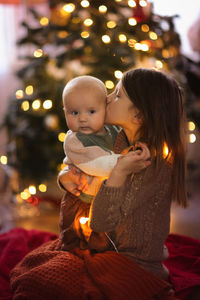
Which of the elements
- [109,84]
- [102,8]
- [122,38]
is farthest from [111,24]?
[109,84]

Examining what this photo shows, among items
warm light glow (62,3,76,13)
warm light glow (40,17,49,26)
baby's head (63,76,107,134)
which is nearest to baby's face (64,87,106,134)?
baby's head (63,76,107,134)

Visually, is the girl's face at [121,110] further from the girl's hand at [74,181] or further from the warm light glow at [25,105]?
the warm light glow at [25,105]

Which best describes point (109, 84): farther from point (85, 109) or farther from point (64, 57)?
point (85, 109)

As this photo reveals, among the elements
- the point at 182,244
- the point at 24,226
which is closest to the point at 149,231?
the point at 182,244

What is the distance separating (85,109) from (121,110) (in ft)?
0.40

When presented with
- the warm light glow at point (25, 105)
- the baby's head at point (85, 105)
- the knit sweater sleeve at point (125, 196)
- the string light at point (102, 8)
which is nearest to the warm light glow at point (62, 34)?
the string light at point (102, 8)

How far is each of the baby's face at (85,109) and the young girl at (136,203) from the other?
39 millimetres

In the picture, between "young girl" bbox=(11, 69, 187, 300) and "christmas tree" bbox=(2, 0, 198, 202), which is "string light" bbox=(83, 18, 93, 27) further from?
"young girl" bbox=(11, 69, 187, 300)

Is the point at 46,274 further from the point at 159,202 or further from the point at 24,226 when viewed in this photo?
the point at 24,226

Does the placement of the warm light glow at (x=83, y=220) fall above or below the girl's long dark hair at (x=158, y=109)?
below

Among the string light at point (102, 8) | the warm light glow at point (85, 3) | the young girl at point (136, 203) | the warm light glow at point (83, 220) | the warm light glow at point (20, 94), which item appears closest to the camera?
the young girl at point (136, 203)

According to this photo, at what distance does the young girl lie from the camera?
1.28m

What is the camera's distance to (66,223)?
4.75 ft

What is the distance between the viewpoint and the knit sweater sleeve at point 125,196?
128 centimetres
